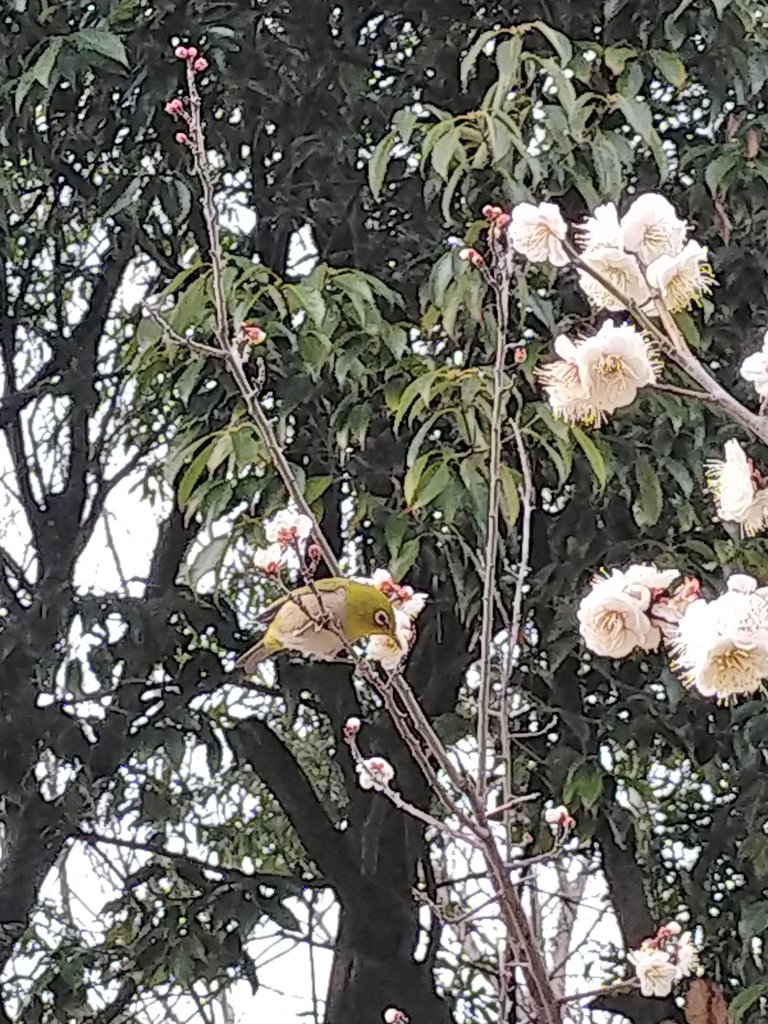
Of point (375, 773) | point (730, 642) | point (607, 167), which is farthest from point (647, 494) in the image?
point (730, 642)

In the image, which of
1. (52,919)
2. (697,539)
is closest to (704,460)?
(697,539)

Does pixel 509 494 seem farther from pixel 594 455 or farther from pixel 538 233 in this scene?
pixel 538 233

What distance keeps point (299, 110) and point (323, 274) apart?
46 centimetres

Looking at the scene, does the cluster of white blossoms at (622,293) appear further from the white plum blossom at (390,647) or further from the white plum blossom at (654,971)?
the white plum blossom at (654,971)

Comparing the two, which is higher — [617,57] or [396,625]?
[617,57]

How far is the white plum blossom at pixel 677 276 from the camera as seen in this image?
77 centimetres

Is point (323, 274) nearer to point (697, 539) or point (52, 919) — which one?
point (697, 539)

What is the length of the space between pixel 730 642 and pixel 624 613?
10cm

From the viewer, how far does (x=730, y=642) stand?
65cm

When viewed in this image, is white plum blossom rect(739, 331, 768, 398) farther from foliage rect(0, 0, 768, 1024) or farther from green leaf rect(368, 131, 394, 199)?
green leaf rect(368, 131, 394, 199)

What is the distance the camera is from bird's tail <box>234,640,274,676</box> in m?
1.35

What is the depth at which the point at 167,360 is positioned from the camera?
149 centimetres

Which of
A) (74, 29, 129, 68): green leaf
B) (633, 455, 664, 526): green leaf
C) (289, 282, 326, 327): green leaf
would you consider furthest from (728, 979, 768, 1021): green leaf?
(74, 29, 129, 68): green leaf

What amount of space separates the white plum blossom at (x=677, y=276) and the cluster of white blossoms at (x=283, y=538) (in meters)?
0.23
